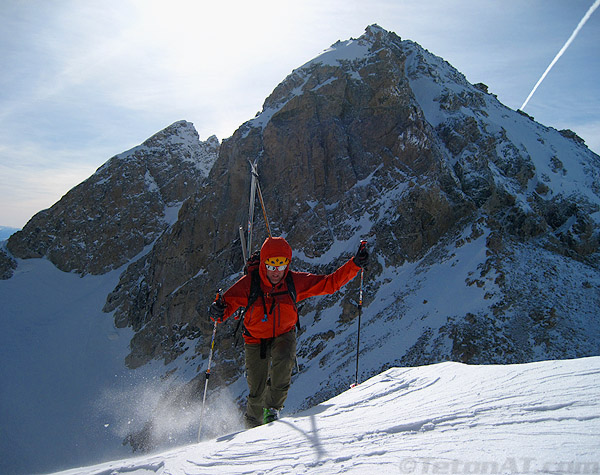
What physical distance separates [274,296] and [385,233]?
2423cm

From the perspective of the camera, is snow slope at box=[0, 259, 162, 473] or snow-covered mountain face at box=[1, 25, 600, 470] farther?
snow slope at box=[0, 259, 162, 473]

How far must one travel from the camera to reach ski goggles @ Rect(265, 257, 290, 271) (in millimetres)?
5574

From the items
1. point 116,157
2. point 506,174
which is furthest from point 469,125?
point 116,157

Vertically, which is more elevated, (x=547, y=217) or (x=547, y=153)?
(x=547, y=153)

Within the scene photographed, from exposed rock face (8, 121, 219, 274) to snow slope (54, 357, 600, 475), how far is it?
2059 inches

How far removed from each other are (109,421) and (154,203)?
34.6 m

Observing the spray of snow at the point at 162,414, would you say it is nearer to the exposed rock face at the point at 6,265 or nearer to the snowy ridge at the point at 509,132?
the snowy ridge at the point at 509,132

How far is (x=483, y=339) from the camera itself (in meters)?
17.8

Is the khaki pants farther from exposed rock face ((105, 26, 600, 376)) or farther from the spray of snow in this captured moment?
exposed rock face ((105, 26, 600, 376))

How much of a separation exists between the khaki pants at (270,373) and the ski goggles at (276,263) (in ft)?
3.80

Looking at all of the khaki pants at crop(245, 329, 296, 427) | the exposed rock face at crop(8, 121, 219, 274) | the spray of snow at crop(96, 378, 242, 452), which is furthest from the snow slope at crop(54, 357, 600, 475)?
the exposed rock face at crop(8, 121, 219, 274)

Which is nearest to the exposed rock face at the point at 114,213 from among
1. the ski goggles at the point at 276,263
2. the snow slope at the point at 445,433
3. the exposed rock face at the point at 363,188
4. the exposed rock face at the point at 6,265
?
the exposed rock face at the point at 6,265

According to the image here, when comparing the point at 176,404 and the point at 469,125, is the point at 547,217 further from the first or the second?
the point at 176,404

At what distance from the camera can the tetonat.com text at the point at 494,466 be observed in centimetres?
175
